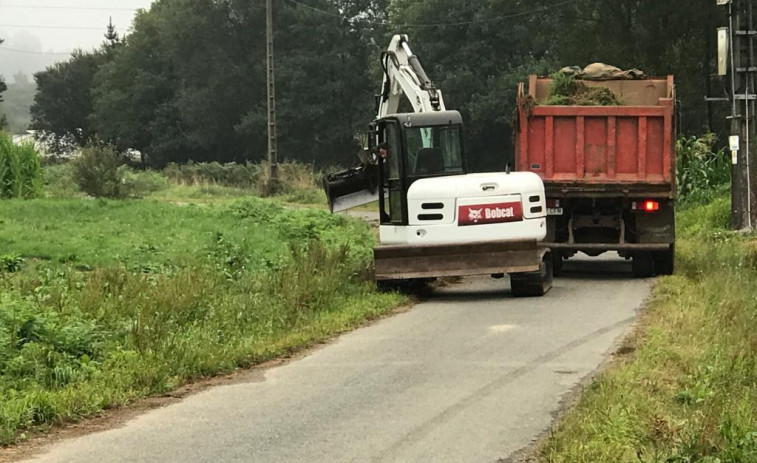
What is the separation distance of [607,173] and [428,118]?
345 cm

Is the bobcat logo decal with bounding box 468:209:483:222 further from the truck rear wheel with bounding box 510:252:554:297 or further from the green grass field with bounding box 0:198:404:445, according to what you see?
the green grass field with bounding box 0:198:404:445

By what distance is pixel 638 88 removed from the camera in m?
19.9

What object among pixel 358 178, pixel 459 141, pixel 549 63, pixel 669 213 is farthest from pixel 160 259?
pixel 549 63

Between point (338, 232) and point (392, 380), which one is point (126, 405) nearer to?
point (392, 380)

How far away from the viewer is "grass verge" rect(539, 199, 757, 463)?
24.6ft

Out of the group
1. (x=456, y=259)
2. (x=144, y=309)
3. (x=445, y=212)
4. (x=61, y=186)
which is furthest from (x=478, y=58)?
(x=144, y=309)

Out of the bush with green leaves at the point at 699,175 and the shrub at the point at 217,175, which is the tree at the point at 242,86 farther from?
the bush with green leaves at the point at 699,175

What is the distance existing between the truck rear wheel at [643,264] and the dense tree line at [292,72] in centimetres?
3103

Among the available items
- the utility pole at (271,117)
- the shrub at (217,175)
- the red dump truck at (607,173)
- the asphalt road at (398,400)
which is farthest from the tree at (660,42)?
the asphalt road at (398,400)

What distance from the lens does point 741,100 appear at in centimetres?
2534

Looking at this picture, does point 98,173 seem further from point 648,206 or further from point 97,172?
point 648,206

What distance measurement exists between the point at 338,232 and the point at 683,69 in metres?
23.1

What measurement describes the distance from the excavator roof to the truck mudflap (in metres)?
2.06

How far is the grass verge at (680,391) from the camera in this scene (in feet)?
24.6
